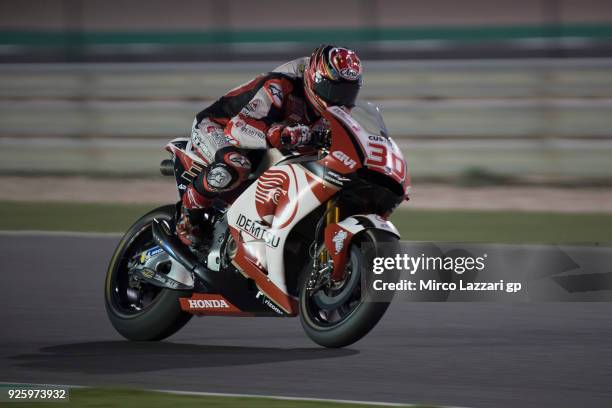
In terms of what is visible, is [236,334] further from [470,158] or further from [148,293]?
[470,158]

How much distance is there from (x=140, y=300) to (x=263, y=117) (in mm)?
1367

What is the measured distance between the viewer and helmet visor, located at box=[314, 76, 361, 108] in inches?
279

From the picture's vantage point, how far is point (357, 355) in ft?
23.1

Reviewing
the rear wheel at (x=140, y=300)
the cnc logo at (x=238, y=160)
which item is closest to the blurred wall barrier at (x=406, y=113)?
the rear wheel at (x=140, y=300)

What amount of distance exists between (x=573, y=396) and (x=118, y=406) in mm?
2024

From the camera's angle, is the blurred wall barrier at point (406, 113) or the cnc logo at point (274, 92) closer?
the cnc logo at point (274, 92)

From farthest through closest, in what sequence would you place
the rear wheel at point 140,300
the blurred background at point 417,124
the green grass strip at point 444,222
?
the blurred background at point 417,124, the green grass strip at point 444,222, the rear wheel at point 140,300

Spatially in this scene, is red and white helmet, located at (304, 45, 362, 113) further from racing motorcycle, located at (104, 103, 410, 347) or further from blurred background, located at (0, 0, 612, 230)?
blurred background, located at (0, 0, 612, 230)

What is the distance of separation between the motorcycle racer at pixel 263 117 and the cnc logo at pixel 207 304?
38 cm

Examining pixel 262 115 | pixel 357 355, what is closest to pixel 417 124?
pixel 262 115

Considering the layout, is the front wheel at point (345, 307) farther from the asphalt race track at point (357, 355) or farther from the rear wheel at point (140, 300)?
the rear wheel at point (140, 300)

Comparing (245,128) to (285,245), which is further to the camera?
(245,128)

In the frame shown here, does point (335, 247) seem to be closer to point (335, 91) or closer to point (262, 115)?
point (335, 91)

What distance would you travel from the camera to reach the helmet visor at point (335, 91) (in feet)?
23.2
